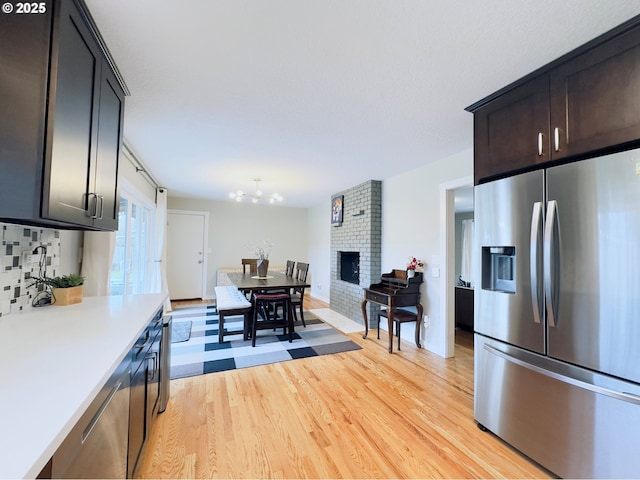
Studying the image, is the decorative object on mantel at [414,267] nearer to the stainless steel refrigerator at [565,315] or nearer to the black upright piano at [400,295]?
the black upright piano at [400,295]

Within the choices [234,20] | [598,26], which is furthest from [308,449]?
[598,26]

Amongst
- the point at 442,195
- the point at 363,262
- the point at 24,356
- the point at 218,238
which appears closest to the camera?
the point at 24,356

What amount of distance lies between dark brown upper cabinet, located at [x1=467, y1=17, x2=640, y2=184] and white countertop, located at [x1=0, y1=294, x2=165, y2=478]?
2.34 meters

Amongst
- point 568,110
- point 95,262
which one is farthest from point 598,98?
point 95,262

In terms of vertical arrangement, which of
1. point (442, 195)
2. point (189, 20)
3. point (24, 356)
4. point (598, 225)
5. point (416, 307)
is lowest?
point (416, 307)

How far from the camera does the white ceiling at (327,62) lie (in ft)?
4.10

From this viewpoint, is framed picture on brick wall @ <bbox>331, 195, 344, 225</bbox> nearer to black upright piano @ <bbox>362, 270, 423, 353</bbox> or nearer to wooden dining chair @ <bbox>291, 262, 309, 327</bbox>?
wooden dining chair @ <bbox>291, 262, 309, 327</bbox>

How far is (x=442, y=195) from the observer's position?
319 centimetres

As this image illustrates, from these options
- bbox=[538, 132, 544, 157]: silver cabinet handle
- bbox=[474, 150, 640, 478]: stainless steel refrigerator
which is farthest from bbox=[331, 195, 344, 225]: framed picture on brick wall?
bbox=[538, 132, 544, 157]: silver cabinet handle

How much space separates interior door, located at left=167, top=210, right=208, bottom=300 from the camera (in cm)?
596

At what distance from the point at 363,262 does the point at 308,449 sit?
9.89 ft

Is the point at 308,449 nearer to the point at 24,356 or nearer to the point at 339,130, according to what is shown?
the point at 24,356

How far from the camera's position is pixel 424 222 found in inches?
137

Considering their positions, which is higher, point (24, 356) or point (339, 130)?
point (339, 130)
